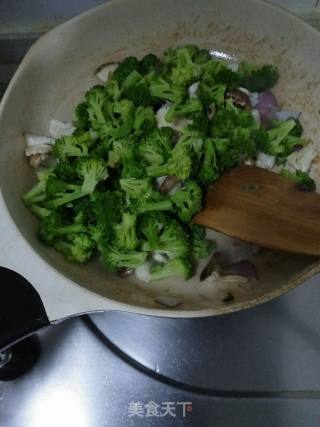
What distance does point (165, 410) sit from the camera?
36.6 inches

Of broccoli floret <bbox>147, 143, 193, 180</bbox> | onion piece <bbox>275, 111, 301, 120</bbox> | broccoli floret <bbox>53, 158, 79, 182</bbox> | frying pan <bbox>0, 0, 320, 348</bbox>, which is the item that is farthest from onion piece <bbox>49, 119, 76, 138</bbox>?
onion piece <bbox>275, 111, 301, 120</bbox>

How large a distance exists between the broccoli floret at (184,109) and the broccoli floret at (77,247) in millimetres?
302

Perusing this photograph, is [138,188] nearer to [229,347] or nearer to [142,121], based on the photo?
[142,121]

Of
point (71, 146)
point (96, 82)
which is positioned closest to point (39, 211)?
point (71, 146)

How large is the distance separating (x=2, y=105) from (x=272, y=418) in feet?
2.58

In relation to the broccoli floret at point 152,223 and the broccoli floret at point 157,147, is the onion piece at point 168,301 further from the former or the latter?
the broccoli floret at point 157,147

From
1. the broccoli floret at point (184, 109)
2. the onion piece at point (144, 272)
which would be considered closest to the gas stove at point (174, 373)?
the onion piece at point (144, 272)

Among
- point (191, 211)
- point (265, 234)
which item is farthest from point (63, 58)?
point (265, 234)

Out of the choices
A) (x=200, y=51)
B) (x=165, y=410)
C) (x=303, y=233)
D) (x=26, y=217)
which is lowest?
(x=165, y=410)

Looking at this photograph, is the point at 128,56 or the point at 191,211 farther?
the point at 128,56

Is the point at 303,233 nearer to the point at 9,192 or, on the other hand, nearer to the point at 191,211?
the point at 191,211

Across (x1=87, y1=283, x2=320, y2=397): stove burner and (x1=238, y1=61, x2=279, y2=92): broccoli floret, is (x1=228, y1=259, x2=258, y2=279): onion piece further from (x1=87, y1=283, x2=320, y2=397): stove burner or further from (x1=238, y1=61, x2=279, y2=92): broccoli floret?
(x1=238, y1=61, x2=279, y2=92): broccoli floret

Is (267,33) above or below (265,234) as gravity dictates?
above

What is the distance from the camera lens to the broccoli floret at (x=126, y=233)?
2.97ft
